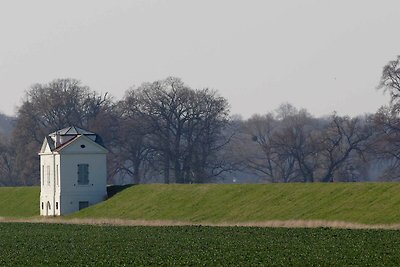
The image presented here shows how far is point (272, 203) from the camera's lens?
75.8m

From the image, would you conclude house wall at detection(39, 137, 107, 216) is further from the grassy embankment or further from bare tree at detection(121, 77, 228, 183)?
bare tree at detection(121, 77, 228, 183)

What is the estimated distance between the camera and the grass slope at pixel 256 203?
6745 centimetres

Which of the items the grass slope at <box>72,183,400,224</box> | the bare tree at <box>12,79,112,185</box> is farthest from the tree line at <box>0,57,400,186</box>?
the grass slope at <box>72,183,400,224</box>

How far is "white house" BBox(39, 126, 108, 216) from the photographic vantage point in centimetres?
9625

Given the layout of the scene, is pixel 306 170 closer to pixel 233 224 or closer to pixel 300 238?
pixel 233 224

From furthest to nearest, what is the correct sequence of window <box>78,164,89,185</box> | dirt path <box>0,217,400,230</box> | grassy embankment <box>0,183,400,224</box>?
window <box>78,164,89,185</box>, grassy embankment <box>0,183,400,224</box>, dirt path <box>0,217,400,230</box>

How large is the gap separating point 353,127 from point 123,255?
79.5 meters

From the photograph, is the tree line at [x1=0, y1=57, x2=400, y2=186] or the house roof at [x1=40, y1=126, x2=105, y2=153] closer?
the house roof at [x1=40, y1=126, x2=105, y2=153]

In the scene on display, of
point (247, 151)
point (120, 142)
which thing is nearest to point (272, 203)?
point (120, 142)

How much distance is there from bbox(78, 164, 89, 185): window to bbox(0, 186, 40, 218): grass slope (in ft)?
17.8

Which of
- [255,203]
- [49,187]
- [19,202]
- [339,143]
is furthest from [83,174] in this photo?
[339,143]

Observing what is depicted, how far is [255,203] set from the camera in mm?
77250

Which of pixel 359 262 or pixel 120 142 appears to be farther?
pixel 120 142

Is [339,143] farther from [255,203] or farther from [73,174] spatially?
[255,203]
